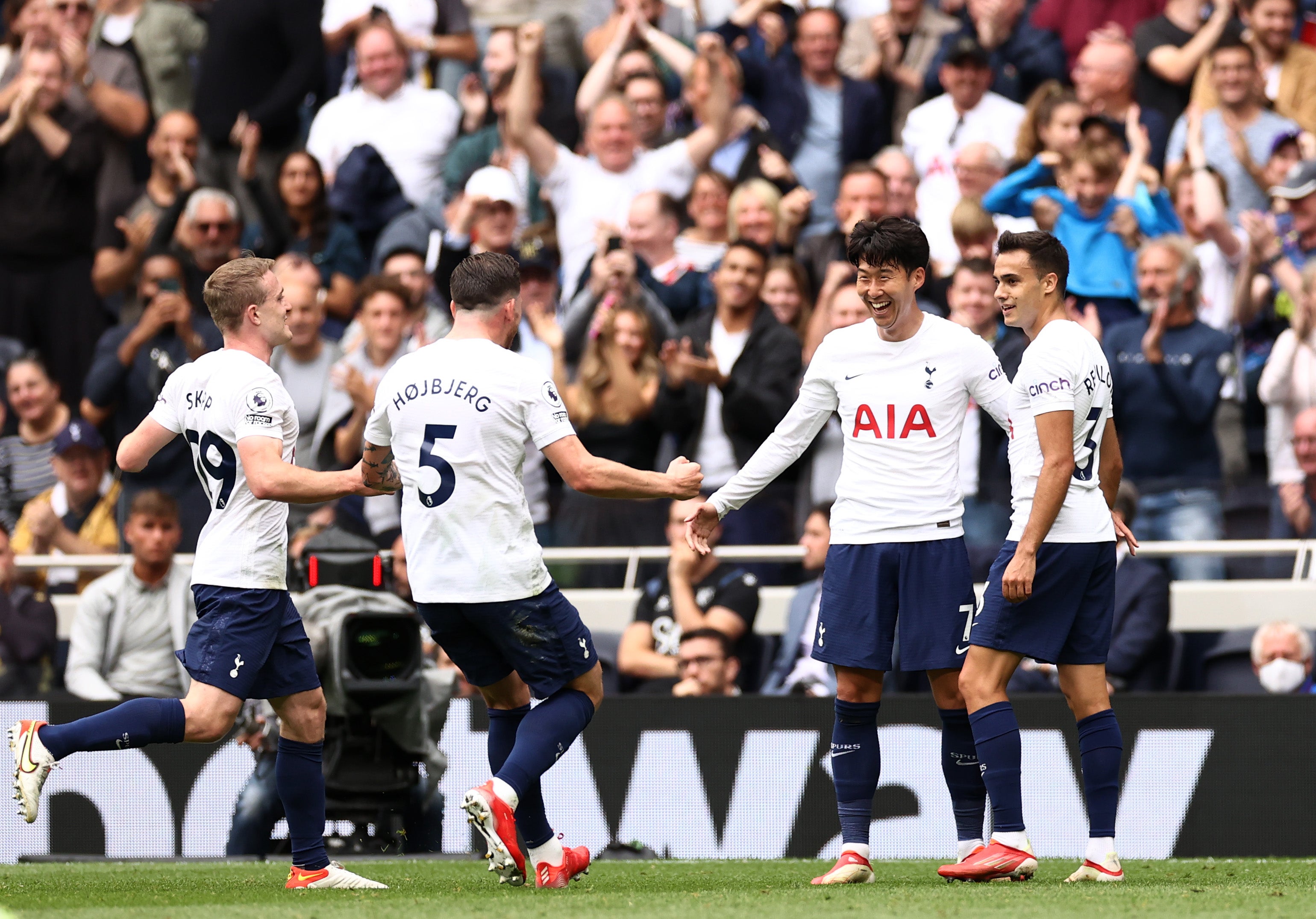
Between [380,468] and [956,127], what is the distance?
6784 mm

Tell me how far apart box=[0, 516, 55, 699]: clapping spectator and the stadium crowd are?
0.03 m

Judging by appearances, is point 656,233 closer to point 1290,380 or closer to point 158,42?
point 1290,380

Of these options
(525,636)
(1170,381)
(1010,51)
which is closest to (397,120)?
(1010,51)

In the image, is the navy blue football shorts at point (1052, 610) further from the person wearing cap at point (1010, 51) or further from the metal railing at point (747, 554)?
the person wearing cap at point (1010, 51)

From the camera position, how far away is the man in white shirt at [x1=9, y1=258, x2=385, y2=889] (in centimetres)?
557

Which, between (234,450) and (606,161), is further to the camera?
(606,161)

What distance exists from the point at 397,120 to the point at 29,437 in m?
3.40

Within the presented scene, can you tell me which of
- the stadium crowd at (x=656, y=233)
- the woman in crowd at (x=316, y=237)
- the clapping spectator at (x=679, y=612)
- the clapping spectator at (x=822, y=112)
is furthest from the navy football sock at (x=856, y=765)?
the woman in crowd at (x=316, y=237)

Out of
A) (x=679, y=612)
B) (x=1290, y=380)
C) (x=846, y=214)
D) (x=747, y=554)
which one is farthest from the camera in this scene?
(x=846, y=214)

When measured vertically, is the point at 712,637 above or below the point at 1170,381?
below

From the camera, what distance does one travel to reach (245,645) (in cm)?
573

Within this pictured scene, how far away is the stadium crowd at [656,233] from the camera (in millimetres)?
9266

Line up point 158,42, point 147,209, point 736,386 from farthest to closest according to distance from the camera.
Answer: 1. point 158,42
2. point 147,209
3. point 736,386

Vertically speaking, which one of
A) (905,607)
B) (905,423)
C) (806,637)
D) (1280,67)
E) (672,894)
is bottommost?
(672,894)
